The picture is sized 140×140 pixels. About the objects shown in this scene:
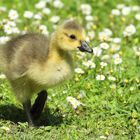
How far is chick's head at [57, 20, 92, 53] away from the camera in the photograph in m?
5.62

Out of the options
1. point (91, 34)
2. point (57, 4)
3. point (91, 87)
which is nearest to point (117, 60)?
point (91, 87)

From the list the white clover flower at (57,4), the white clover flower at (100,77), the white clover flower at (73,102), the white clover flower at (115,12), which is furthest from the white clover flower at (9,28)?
Answer: the white clover flower at (115,12)

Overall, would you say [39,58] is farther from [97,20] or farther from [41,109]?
[97,20]

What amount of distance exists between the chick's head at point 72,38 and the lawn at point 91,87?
73 centimetres

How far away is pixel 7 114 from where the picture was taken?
6.11 meters

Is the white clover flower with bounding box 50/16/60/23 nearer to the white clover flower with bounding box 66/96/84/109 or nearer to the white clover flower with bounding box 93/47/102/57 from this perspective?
the white clover flower with bounding box 93/47/102/57

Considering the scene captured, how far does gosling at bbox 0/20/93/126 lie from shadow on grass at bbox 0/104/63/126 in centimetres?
25

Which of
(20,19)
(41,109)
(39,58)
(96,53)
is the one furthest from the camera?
(20,19)

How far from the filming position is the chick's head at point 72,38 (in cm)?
562

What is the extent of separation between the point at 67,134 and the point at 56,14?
350 cm

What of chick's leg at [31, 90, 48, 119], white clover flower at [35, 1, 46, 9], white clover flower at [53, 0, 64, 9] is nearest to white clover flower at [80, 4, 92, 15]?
white clover flower at [53, 0, 64, 9]

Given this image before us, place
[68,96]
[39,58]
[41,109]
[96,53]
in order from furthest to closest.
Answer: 1. [96,53]
2. [68,96]
3. [41,109]
4. [39,58]

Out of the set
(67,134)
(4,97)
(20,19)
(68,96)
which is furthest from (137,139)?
(20,19)

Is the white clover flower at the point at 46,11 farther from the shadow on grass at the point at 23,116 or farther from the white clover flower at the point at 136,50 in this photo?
the shadow on grass at the point at 23,116
